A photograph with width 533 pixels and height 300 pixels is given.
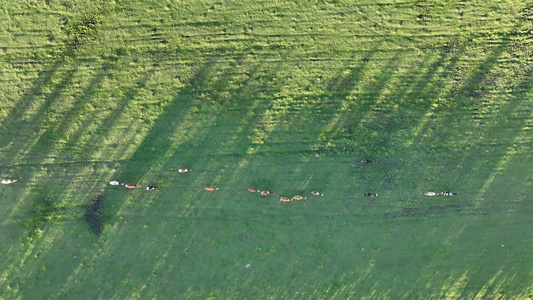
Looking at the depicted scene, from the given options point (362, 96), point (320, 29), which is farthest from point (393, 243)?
point (320, 29)

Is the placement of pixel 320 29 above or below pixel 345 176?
above

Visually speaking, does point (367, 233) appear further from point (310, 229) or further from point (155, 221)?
point (155, 221)

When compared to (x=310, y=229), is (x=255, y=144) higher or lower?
higher

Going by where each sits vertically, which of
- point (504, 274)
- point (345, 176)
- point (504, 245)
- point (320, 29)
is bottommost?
point (504, 274)

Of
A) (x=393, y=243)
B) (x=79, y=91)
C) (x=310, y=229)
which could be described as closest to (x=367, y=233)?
(x=393, y=243)

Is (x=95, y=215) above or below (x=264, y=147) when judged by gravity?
below

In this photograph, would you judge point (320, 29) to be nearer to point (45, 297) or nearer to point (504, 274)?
point (504, 274)
